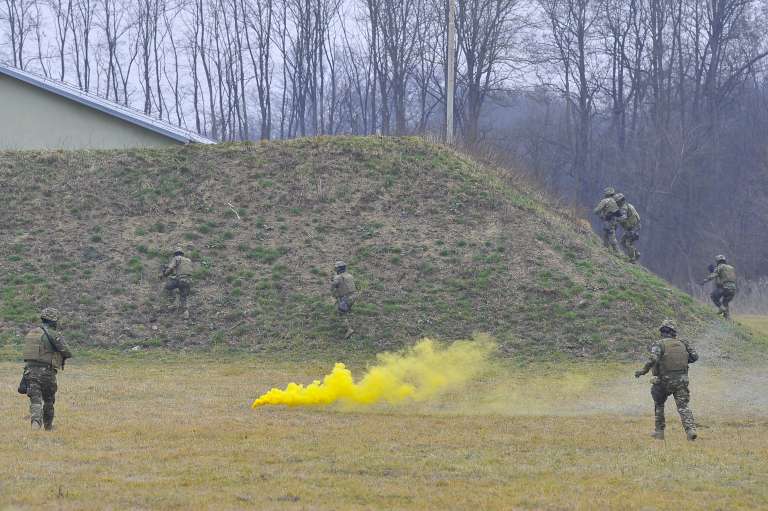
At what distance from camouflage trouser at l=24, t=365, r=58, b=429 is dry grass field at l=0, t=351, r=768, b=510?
12.4 inches

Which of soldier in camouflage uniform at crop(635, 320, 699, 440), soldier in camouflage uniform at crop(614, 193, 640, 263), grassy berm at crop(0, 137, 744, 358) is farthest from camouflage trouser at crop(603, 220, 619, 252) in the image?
soldier in camouflage uniform at crop(635, 320, 699, 440)

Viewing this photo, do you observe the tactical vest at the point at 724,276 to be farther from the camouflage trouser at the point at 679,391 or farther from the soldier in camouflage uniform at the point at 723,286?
the camouflage trouser at the point at 679,391

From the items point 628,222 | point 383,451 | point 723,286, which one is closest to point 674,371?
point 383,451

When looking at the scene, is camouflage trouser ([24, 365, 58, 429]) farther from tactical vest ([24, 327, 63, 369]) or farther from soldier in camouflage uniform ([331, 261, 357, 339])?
soldier in camouflage uniform ([331, 261, 357, 339])

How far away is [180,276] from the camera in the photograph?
29266mm

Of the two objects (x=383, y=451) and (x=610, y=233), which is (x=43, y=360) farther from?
(x=610, y=233)

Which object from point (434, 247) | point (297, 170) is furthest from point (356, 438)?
point (297, 170)

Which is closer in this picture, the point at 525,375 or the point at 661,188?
the point at 525,375

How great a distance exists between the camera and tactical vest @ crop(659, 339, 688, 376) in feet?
50.7

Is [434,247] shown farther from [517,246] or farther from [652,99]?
[652,99]

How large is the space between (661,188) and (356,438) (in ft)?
184

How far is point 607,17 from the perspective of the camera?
67.5 metres

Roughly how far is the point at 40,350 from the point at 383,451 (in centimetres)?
549

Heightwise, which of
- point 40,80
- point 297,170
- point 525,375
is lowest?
point 525,375
